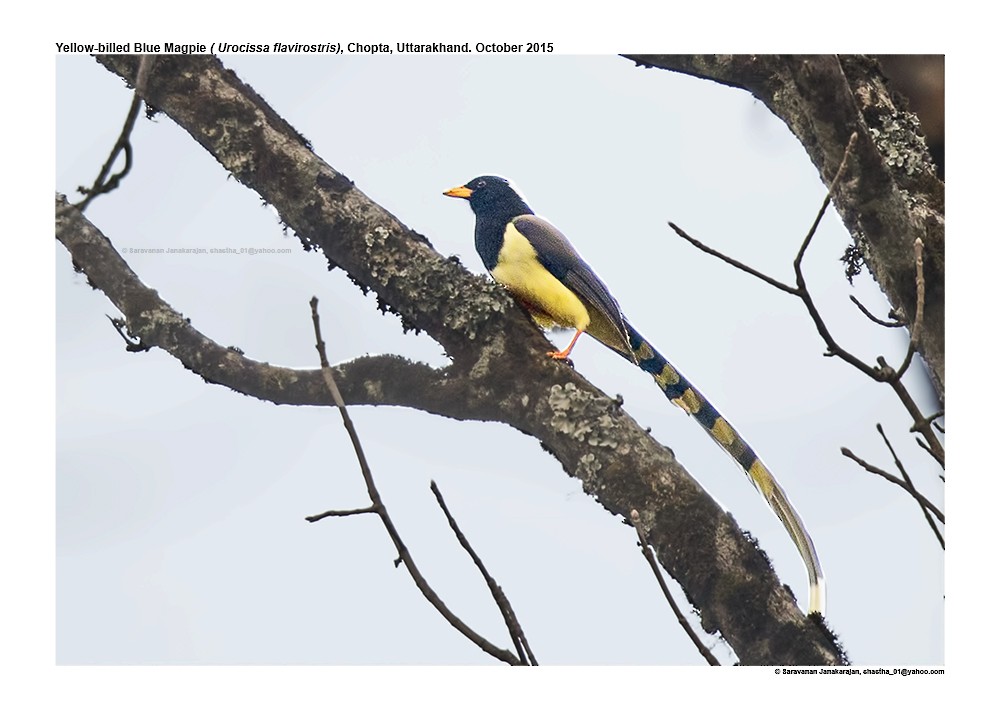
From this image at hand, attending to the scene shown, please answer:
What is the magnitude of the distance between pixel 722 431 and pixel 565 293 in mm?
429

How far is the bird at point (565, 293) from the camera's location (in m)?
2.09

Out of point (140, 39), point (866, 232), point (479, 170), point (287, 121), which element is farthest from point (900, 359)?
point (140, 39)

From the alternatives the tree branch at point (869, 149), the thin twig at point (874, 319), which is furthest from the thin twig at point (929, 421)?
the thin twig at point (874, 319)

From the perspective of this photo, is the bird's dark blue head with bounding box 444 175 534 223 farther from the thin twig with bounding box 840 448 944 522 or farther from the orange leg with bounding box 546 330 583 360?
the thin twig with bounding box 840 448 944 522

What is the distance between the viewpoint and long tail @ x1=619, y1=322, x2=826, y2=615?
6.71 ft

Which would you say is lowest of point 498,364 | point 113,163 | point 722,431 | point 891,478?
point 891,478

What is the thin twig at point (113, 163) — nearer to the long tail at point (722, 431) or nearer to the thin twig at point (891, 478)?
the long tail at point (722, 431)

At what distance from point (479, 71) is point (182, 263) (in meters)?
0.74

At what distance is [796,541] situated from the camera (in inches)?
80.0

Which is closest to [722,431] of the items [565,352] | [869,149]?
[565,352]

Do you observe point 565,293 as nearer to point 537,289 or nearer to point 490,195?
point 537,289

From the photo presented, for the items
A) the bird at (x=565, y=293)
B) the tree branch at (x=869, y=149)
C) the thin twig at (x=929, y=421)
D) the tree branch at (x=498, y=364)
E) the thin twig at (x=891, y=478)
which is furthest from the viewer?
the bird at (x=565, y=293)

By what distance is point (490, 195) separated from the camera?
217cm

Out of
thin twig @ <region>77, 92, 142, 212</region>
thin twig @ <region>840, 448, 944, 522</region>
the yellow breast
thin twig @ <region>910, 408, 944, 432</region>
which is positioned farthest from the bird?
thin twig @ <region>77, 92, 142, 212</region>
